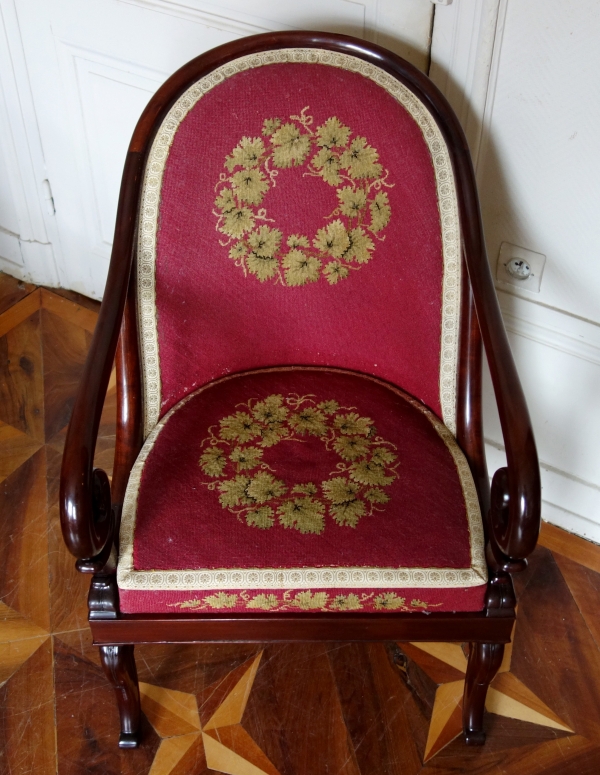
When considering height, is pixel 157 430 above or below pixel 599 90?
below

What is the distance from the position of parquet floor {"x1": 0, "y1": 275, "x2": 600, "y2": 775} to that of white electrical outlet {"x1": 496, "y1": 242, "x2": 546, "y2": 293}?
0.47 m

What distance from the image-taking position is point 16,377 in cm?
174

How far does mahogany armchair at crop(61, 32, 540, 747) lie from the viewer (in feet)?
3.08

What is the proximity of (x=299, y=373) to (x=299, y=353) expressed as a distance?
0.03 metres

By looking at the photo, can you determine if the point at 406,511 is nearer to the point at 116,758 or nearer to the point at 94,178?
the point at 116,758

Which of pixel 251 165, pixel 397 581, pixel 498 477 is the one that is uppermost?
pixel 251 165

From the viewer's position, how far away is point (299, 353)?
3.90ft

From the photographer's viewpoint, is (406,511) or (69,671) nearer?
(406,511)

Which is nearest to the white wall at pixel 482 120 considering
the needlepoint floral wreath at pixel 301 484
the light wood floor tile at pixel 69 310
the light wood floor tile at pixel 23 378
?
the light wood floor tile at pixel 69 310

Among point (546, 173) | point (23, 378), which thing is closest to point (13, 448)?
point (23, 378)

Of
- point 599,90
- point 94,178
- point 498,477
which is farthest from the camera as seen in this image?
point 94,178

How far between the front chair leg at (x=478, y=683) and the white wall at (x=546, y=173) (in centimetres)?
44

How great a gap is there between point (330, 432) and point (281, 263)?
240mm

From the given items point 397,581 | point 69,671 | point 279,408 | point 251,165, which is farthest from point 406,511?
point 69,671
